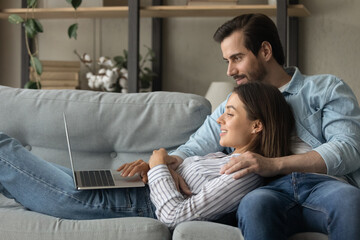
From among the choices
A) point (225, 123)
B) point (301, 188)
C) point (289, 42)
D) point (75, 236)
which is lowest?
point (75, 236)

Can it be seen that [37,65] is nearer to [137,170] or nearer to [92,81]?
[92,81]

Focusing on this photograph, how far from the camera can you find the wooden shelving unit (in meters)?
2.96

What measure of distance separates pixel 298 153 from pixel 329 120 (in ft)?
0.48

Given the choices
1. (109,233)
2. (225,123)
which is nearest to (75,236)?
(109,233)

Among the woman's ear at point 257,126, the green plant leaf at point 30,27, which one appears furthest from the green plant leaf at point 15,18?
the woman's ear at point 257,126

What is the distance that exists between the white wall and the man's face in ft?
5.03

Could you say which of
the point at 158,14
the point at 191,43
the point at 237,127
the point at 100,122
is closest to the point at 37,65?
the point at 158,14

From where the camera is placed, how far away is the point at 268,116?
5.42 ft

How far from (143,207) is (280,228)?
0.52 metres

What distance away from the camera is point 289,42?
3354mm

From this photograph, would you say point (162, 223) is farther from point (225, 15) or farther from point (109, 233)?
point (225, 15)

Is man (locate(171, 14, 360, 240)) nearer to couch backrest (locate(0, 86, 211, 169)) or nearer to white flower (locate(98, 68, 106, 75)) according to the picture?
couch backrest (locate(0, 86, 211, 169))

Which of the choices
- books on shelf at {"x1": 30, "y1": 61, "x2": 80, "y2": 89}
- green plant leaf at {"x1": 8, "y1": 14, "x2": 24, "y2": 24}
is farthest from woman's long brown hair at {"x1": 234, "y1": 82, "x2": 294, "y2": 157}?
green plant leaf at {"x1": 8, "y1": 14, "x2": 24, "y2": 24}

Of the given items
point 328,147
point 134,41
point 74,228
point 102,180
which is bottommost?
point 74,228
